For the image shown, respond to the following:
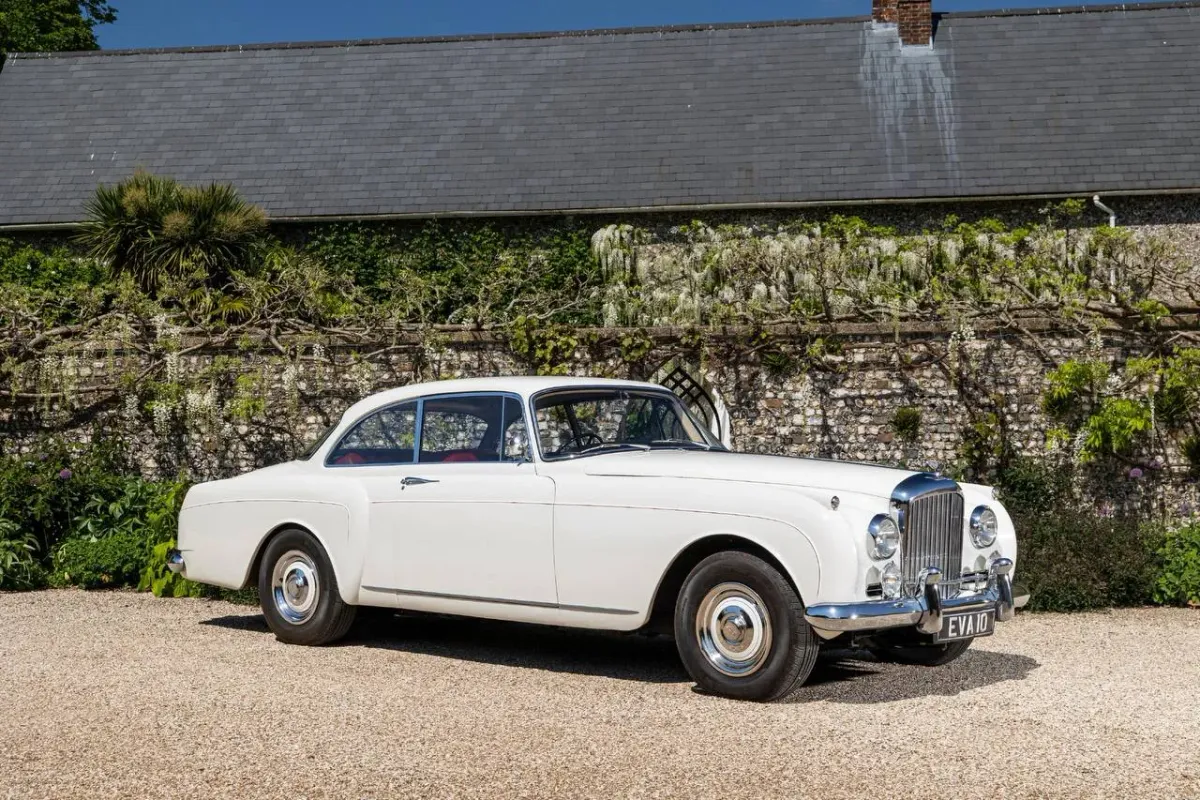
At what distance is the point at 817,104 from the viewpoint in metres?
20.1

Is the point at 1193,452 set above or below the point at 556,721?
above

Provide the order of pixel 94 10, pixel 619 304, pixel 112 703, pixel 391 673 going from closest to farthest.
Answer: pixel 112 703, pixel 391 673, pixel 619 304, pixel 94 10

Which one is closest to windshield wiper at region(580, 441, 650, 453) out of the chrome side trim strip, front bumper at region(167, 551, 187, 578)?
the chrome side trim strip

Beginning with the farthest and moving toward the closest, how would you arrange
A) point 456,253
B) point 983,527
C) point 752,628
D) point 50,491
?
point 456,253
point 50,491
point 983,527
point 752,628

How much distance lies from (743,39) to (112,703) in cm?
1822

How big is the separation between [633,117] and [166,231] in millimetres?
8557

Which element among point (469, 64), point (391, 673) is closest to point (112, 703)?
point (391, 673)

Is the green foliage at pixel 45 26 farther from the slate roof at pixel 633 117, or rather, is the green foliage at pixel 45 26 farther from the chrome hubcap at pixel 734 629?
the chrome hubcap at pixel 734 629

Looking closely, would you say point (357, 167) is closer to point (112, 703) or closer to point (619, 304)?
point (619, 304)

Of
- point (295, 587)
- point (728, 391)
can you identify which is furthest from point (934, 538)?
point (728, 391)

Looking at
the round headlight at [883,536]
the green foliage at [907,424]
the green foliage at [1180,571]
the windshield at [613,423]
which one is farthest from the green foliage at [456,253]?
the round headlight at [883,536]

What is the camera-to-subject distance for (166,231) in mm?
14305

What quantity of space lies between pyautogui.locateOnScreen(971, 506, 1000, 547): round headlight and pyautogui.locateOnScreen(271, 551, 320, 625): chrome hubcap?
381 cm

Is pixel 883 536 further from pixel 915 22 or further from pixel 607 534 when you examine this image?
pixel 915 22
